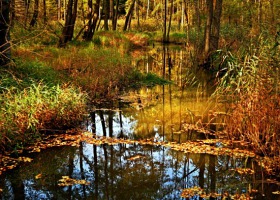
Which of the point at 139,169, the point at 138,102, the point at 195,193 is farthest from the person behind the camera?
the point at 138,102

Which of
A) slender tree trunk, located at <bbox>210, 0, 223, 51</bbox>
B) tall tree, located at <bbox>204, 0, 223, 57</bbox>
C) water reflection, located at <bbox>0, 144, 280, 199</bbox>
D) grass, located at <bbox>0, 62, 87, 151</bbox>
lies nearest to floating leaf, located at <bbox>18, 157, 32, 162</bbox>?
water reflection, located at <bbox>0, 144, 280, 199</bbox>

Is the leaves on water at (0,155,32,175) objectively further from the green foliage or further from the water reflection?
the green foliage

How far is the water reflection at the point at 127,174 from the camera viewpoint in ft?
13.9

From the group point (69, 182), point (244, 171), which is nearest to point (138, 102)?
point (244, 171)

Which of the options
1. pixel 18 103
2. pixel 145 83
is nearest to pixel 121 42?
pixel 145 83

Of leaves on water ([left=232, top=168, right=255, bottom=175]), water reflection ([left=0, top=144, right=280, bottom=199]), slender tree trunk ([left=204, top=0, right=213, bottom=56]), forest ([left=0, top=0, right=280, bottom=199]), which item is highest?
slender tree trunk ([left=204, top=0, right=213, bottom=56])

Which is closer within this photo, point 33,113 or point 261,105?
point 261,105

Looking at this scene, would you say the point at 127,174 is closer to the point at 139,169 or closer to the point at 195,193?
the point at 139,169

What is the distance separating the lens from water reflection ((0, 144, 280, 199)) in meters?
4.24

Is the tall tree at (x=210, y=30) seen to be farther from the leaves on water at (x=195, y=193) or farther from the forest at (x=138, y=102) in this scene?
the leaves on water at (x=195, y=193)

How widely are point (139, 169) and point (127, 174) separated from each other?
0.78 feet

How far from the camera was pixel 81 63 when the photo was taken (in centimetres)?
1062

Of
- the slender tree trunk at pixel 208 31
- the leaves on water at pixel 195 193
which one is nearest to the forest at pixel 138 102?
the leaves on water at pixel 195 193

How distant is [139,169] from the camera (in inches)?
195
